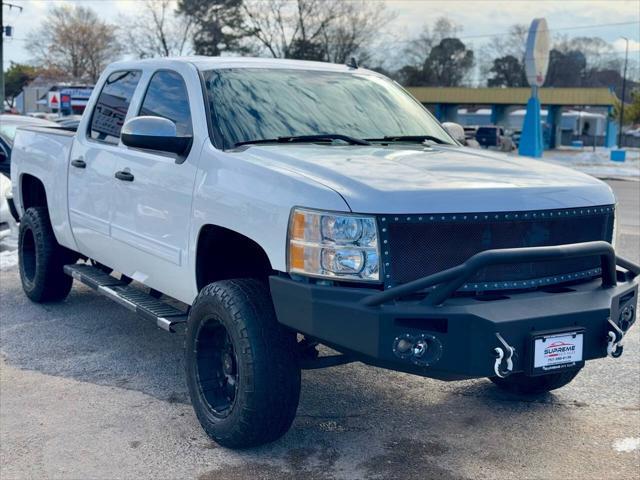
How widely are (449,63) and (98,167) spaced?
82883 millimetres

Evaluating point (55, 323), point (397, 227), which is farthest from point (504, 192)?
point (55, 323)


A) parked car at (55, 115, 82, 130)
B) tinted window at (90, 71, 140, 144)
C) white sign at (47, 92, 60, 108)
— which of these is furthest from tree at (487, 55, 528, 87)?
tinted window at (90, 71, 140, 144)

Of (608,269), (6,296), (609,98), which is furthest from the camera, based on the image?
(609,98)

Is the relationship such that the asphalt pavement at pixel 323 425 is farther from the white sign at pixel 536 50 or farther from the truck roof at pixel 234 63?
the white sign at pixel 536 50

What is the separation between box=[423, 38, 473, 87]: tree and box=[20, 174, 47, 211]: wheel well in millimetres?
77069

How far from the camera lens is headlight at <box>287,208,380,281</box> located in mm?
3424

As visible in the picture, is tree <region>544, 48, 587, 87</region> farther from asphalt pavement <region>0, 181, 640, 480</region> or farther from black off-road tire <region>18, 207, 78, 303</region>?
asphalt pavement <region>0, 181, 640, 480</region>

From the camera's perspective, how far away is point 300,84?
495 centimetres

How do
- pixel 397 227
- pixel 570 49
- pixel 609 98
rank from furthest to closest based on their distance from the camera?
pixel 570 49, pixel 609 98, pixel 397 227

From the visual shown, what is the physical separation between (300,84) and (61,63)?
2871 inches

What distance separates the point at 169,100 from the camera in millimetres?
5023

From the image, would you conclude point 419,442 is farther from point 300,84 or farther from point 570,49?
point 570,49

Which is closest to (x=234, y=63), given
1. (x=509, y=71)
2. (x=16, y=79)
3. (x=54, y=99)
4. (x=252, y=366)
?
(x=252, y=366)

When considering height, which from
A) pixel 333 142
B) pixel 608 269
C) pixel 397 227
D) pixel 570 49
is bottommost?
pixel 608 269
